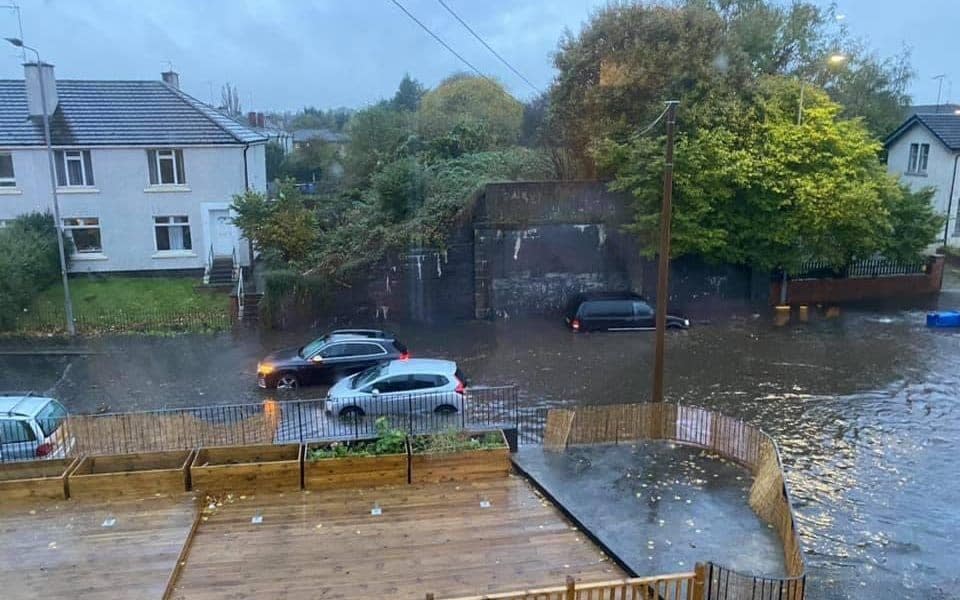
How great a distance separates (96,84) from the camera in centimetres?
2702

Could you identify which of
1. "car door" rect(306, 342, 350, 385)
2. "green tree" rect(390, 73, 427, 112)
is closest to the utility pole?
"car door" rect(306, 342, 350, 385)

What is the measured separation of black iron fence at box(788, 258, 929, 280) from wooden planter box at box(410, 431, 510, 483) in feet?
59.9

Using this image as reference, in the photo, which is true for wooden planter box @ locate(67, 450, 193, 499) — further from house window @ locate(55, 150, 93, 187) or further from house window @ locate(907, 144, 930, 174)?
house window @ locate(907, 144, 930, 174)

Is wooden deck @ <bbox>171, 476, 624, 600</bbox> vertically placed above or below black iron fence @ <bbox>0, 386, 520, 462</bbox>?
below

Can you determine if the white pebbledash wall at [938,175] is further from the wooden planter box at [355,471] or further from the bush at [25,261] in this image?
the bush at [25,261]

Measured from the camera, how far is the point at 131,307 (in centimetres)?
2316

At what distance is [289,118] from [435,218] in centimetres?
7270

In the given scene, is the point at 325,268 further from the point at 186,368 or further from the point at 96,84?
the point at 96,84

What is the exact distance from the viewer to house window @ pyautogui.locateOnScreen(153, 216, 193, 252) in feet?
86.5

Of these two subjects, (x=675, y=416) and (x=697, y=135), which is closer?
(x=675, y=416)

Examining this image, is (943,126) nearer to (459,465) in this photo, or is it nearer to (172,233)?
(459,465)


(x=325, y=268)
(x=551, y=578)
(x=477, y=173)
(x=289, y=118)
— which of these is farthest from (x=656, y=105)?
(x=289, y=118)

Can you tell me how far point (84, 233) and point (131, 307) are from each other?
487cm

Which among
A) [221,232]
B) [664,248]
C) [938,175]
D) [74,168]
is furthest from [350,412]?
[938,175]
